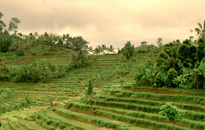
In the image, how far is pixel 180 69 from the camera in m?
19.7

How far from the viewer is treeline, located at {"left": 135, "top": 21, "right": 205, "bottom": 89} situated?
17672 mm

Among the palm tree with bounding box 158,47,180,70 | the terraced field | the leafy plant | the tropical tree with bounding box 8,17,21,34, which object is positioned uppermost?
the tropical tree with bounding box 8,17,21,34

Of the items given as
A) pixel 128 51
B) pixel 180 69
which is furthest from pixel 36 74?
pixel 180 69

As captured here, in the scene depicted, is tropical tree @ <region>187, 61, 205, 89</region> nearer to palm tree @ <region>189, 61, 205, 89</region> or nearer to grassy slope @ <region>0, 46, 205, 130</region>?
palm tree @ <region>189, 61, 205, 89</region>

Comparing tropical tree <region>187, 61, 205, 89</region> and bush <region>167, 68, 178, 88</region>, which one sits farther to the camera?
bush <region>167, 68, 178, 88</region>

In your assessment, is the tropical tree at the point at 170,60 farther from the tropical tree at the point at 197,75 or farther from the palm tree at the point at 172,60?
the tropical tree at the point at 197,75

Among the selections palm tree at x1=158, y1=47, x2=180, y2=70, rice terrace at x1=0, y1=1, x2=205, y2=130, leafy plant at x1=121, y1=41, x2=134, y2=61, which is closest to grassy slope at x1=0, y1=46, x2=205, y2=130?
rice terrace at x1=0, y1=1, x2=205, y2=130

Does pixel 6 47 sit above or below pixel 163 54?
above

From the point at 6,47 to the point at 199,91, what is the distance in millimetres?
58416

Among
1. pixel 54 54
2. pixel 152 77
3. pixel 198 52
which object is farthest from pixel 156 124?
pixel 54 54

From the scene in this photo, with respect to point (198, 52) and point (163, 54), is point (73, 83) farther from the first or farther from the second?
point (198, 52)

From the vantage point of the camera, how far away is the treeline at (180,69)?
58.0 feet

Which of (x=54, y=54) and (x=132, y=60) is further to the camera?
(x=54, y=54)

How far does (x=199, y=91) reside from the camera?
665 inches
